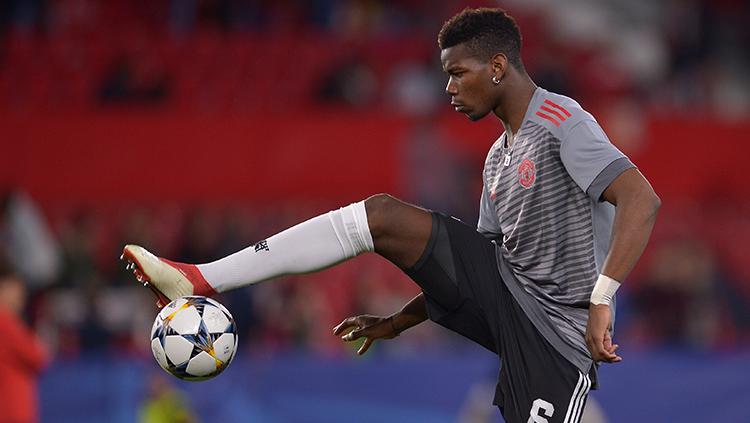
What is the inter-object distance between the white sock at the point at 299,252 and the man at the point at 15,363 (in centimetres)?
322

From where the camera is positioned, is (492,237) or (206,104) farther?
(206,104)

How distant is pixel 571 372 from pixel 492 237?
0.70m

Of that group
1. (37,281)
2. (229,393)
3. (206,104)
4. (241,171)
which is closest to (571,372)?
(229,393)

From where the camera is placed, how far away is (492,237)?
5.36 m

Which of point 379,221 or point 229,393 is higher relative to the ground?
point 379,221

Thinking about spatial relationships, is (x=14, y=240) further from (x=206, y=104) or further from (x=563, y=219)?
(x=563, y=219)

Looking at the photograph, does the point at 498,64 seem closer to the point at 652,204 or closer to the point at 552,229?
the point at 552,229

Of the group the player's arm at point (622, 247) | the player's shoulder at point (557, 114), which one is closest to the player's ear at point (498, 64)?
the player's shoulder at point (557, 114)

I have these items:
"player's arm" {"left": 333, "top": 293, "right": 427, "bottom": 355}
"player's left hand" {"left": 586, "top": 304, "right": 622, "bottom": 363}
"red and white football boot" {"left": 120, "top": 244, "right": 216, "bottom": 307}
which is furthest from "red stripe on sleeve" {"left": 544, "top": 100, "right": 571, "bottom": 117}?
"red and white football boot" {"left": 120, "top": 244, "right": 216, "bottom": 307}

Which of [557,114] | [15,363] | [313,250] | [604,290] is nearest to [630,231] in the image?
[604,290]

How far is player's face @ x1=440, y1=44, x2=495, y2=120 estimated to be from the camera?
4906 millimetres

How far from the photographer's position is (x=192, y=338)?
4871 millimetres

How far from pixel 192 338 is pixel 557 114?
5.44 feet

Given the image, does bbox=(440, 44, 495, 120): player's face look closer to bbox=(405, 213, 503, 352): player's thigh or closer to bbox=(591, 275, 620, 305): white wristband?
bbox=(405, 213, 503, 352): player's thigh
